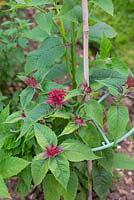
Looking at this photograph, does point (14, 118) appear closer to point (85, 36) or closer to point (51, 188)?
point (51, 188)

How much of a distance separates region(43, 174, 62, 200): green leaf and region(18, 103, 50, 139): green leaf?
0.83 ft

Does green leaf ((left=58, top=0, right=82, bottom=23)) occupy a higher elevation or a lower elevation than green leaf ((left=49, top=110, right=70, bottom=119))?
higher

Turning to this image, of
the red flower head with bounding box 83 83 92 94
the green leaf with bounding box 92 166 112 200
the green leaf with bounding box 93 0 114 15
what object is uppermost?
the green leaf with bounding box 93 0 114 15

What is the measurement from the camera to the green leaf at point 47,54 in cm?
208

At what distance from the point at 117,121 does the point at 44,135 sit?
0.88ft

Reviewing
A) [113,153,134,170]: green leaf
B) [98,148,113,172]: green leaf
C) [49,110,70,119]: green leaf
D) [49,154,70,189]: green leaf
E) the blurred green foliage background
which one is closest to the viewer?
[49,154,70,189]: green leaf

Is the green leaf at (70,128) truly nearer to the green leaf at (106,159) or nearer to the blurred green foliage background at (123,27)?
the green leaf at (106,159)

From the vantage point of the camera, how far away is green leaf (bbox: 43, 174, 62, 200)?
1981mm

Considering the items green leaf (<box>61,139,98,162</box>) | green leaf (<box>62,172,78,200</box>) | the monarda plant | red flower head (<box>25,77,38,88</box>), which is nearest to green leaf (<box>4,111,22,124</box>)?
the monarda plant

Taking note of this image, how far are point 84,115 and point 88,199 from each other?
542 millimetres

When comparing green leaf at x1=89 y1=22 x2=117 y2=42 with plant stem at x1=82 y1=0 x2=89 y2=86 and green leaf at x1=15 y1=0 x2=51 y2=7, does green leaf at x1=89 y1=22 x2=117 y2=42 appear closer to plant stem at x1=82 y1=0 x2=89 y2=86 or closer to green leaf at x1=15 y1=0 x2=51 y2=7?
plant stem at x1=82 y1=0 x2=89 y2=86

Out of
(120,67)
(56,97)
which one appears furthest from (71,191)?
(120,67)

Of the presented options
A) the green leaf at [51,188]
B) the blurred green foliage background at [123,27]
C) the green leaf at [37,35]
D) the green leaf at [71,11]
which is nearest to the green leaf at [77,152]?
the green leaf at [51,188]

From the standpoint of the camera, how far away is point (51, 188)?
198 centimetres
